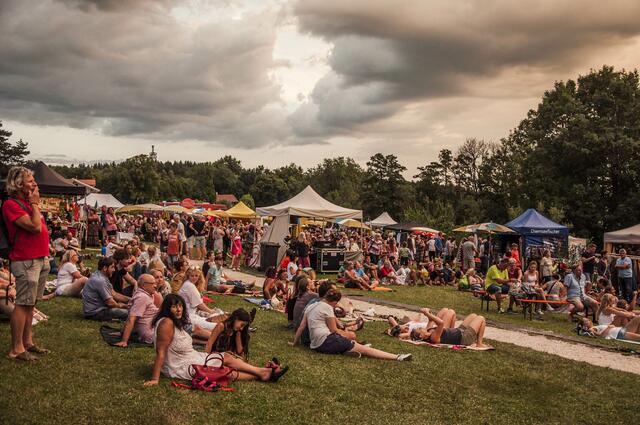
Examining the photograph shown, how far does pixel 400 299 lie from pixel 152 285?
31.2 feet

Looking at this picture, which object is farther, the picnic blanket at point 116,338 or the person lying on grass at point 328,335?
the person lying on grass at point 328,335

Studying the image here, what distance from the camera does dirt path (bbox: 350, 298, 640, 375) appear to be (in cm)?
880

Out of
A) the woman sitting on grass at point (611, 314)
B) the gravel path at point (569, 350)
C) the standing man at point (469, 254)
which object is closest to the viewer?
the gravel path at point (569, 350)

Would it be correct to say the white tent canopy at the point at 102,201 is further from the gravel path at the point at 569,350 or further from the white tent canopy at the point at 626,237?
the gravel path at the point at 569,350

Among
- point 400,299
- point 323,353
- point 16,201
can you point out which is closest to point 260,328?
point 323,353

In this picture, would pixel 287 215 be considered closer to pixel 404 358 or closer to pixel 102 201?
pixel 404 358

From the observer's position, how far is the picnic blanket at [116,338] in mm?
7305

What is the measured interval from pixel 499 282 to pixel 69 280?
9.93 m

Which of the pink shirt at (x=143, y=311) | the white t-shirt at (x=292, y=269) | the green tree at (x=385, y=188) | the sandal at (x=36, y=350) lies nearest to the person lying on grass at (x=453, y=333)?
the pink shirt at (x=143, y=311)

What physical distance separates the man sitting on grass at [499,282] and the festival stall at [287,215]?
7874 mm

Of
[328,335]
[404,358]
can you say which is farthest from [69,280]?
[404,358]

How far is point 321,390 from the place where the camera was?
620 cm

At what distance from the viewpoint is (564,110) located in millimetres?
41188

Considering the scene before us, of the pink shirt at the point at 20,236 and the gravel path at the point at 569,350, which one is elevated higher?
the pink shirt at the point at 20,236
